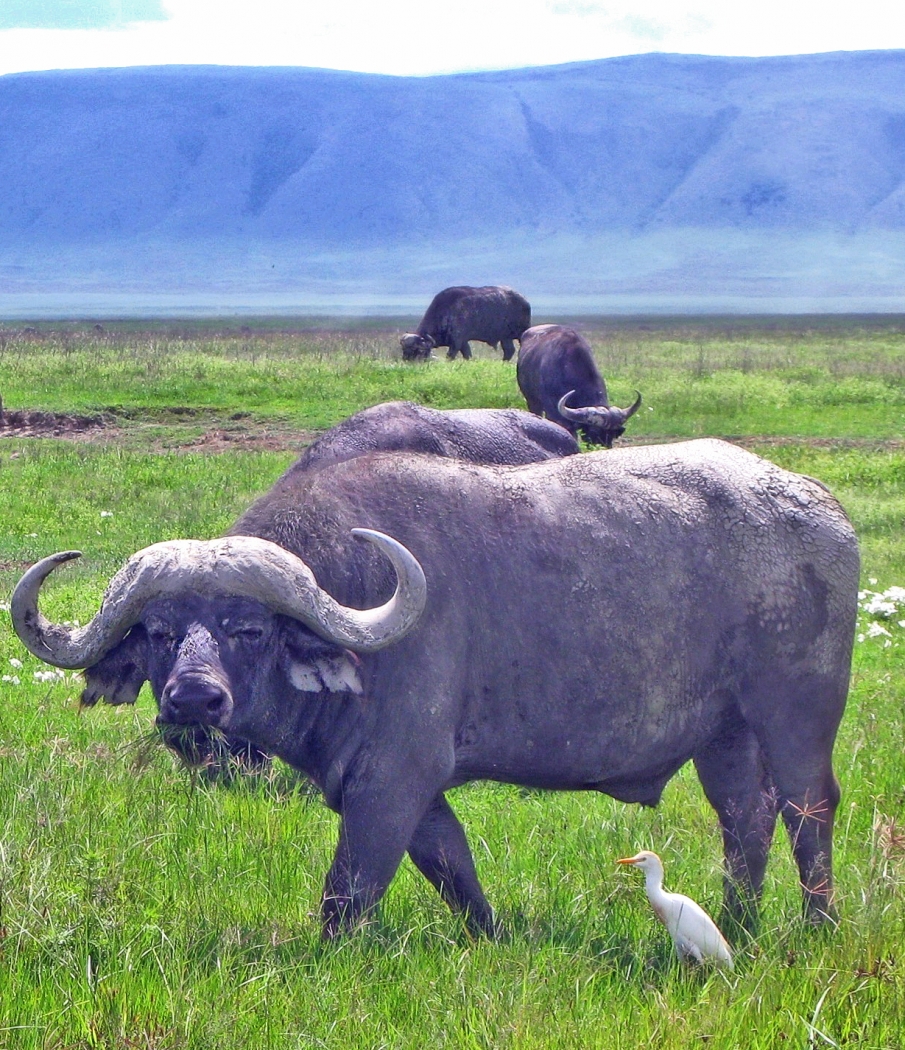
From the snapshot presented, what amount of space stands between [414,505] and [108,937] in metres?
1.74

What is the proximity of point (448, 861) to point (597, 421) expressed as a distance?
50.4 feet

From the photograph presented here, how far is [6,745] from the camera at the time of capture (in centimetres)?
666

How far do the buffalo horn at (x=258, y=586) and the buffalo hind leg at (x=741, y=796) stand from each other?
156cm

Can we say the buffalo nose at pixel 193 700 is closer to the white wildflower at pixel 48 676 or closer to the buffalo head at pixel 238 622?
the buffalo head at pixel 238 622

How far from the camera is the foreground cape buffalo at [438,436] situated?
823cm

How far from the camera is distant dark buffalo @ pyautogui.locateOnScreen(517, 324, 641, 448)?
66.5 feet

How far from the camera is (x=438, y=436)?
28.8 ft

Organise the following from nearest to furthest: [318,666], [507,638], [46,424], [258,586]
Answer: [258,586] < [318,666] < [507,638] < [46,424]

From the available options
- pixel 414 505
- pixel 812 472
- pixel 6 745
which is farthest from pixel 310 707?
pixel 812 472

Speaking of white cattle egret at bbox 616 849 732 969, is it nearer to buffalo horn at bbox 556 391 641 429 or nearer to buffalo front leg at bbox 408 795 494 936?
buffalo front leg at bbox 408 795 494 936

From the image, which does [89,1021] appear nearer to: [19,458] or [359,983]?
[359,983]

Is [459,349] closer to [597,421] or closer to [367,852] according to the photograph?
[597,421]

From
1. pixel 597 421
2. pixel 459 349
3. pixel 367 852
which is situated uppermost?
pixel 367 852

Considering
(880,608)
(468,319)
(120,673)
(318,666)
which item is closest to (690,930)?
(318,666)
